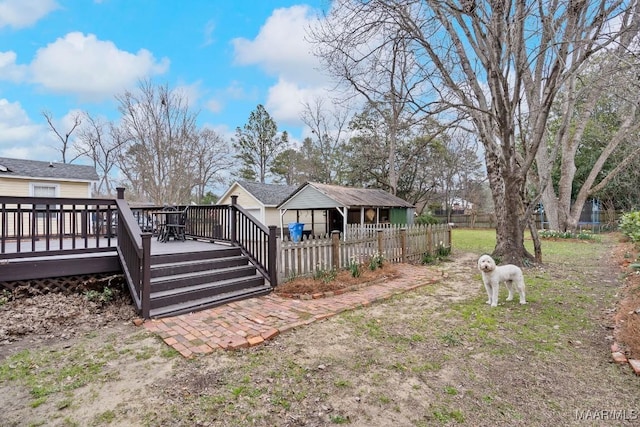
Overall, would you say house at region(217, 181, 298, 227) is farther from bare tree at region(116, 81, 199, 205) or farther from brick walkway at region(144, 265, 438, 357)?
brick walkway at region(144, 265, 438, 357)

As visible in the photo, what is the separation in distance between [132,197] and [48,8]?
18.7 metres

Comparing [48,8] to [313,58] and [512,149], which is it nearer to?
[313,58]

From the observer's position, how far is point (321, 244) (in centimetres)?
630

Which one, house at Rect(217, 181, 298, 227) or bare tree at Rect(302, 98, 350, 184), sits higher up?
bare tree at Rect(302, 98, 350, 184)

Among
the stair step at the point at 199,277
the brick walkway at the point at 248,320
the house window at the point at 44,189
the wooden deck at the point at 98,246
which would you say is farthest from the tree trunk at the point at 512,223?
the house window at the point at 44,189

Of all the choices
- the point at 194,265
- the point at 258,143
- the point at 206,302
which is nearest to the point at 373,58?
the point at 194,265

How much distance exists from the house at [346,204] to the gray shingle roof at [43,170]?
9275 millimetres

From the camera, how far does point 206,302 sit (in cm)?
471

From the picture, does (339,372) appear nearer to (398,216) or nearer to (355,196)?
(355,196)

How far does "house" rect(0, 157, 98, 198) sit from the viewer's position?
494 inches

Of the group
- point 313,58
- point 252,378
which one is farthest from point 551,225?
point 252,378

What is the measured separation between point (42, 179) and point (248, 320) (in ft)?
46.4

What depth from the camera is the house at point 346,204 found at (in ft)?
47.3

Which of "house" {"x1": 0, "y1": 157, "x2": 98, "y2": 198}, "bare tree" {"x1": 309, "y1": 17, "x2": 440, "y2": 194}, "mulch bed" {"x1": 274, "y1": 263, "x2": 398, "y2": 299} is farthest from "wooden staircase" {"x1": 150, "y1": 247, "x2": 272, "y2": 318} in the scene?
"house" {"x1": 0, "y1": 157, "x2": 98, "y2": 198}
